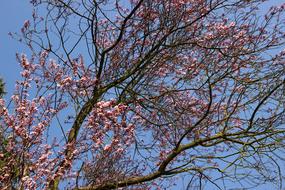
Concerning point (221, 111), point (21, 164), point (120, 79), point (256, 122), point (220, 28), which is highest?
point (220, 28)

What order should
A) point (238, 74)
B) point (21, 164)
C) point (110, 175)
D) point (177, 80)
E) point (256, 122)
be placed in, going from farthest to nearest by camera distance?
point (177, 80) < point (238, 74) < point (256, 122) < point (110, 175) < point (21, 164)

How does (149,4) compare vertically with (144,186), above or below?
above

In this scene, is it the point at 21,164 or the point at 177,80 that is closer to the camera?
the point at 21,164

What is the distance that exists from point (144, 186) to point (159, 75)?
1.83m

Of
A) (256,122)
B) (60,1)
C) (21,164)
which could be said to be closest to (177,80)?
(256,122)

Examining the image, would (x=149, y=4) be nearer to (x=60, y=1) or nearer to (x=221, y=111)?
(x=60, y=1)

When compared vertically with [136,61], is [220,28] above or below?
above

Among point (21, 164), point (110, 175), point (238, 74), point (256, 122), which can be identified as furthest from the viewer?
point (238, 74)

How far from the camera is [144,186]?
267 inches

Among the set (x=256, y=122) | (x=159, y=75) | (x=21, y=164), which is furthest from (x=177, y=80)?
(x=21, y=164)

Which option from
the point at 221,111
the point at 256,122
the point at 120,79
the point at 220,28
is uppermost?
the point at 220,28

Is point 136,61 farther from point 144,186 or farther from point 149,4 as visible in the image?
point 144,186

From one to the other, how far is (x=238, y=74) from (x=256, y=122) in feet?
2.67

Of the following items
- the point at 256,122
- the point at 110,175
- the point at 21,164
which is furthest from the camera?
the point at 256,122
